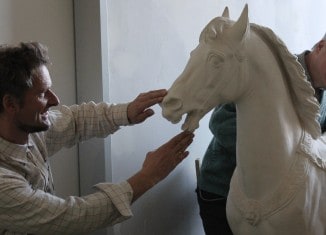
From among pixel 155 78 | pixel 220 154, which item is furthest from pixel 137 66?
pixel 220 154

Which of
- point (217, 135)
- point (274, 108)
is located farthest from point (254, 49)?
point (217, 135)

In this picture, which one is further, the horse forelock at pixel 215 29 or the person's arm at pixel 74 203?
the person's arm at pixel 74 203

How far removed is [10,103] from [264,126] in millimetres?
565

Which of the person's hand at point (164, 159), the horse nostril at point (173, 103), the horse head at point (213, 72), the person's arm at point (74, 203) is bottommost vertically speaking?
the person's arm at point (74, 203)

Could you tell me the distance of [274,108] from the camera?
845 millimetres

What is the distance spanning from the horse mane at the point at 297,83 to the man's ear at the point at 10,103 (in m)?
0.55

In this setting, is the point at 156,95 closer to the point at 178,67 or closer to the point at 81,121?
the point at 81,121

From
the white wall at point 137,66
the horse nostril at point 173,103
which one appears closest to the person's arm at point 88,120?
the white wall at point 137,66

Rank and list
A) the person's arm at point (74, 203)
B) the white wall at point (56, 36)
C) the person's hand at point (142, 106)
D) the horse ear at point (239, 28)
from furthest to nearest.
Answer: the white wall at point (56, 36)
the person's hand at point (142, 106)
the person's arm at point (74, 203)
the horse ear at point (239, 28)

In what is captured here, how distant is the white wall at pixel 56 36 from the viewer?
1255mm

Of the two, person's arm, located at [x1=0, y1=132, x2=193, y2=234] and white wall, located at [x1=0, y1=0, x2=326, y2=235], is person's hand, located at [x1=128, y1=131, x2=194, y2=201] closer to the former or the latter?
person's arm, located at [x1=0, y1=132, x2=193, y2=234]

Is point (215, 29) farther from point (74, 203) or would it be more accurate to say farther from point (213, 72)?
point (74, 203)

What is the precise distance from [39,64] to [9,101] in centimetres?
11

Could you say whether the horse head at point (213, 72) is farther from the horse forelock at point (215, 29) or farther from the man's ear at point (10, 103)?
the man's ear at point (10, 103)
